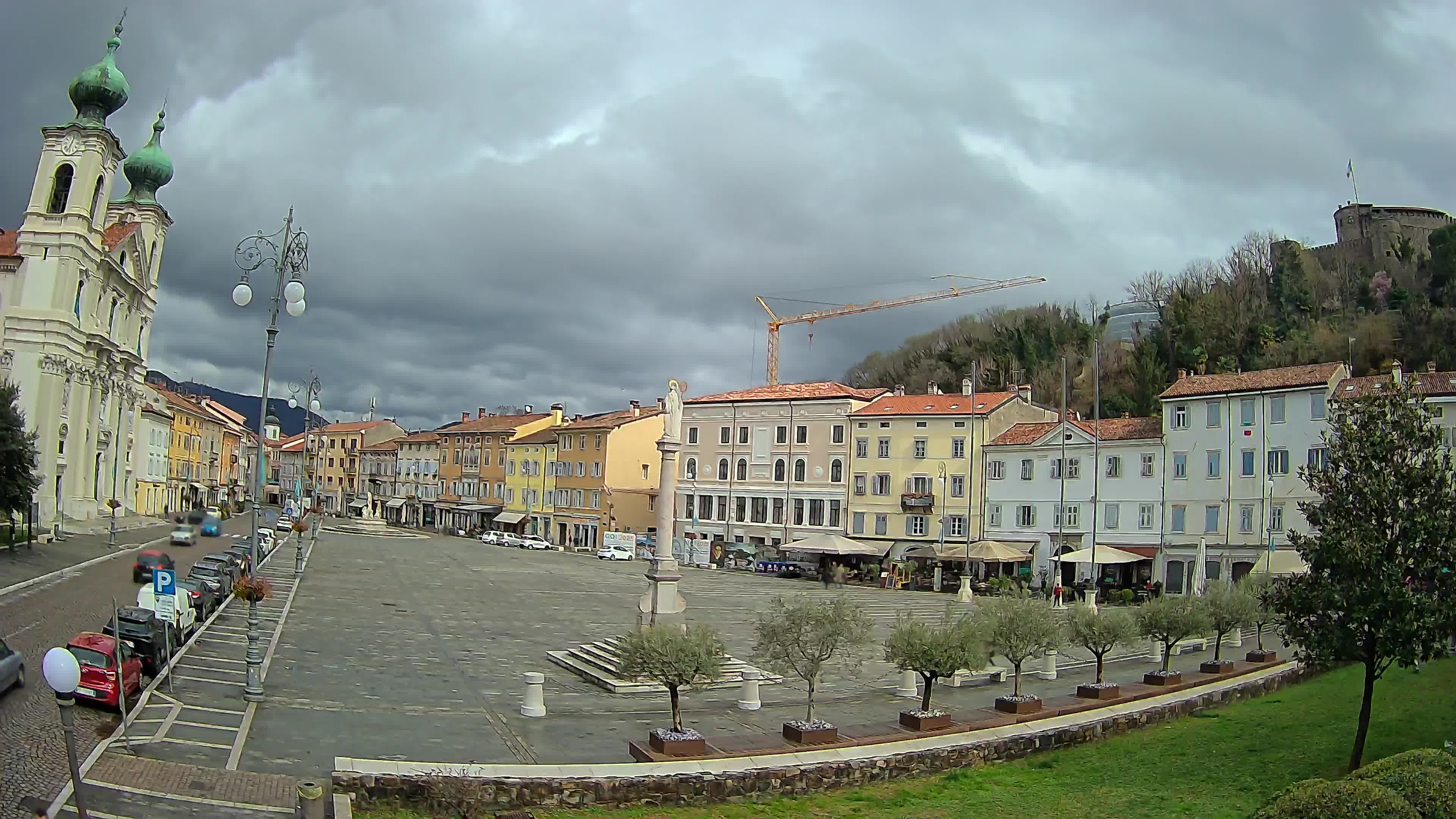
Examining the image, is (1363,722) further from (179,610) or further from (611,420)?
(611,420)

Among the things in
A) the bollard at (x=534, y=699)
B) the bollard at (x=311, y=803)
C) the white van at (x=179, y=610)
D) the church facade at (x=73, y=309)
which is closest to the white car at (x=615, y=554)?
the church facade at (x=73, y=309)

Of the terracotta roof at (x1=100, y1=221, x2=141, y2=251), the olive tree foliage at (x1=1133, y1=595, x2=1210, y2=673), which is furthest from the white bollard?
the terracotta roof at (x1=100, y1=221, x2=141, y2=251)

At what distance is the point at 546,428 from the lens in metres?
98.2

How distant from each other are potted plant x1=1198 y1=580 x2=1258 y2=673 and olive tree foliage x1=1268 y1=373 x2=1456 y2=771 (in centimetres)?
978

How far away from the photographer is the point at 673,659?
1602 centimetres

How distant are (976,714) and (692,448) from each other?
187 feet

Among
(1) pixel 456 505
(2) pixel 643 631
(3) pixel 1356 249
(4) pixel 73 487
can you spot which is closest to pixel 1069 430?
(2) pixel 643 631

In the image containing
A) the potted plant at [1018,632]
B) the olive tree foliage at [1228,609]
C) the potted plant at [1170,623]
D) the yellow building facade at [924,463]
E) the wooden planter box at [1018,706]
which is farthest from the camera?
the yellow building facade at [924,463]

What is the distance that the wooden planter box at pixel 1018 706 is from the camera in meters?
19.9

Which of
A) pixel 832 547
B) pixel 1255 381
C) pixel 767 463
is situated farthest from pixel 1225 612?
pixel 767 463

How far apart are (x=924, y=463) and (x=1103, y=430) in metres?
12.0

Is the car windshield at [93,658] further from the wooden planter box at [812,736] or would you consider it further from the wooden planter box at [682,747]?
the wooden planter box at [812,736]

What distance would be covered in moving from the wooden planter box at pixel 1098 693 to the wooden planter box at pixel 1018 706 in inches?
73.4

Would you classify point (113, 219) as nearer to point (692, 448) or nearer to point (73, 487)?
point (73, 487)
